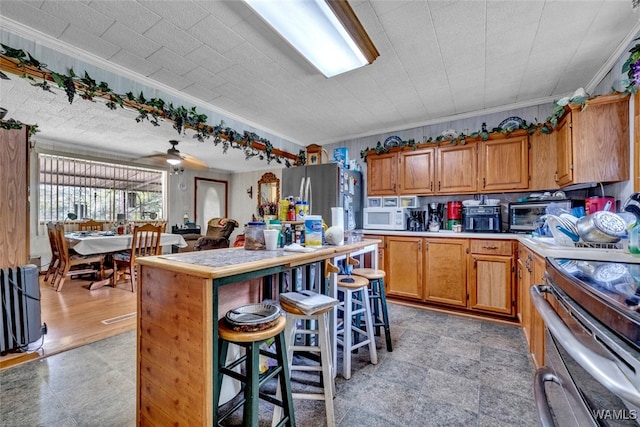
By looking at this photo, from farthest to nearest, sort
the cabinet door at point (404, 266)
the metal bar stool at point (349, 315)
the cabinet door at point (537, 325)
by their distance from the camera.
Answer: the cabinet door at point (404, 266) → the metal bar stool at point (349, 315) → the cabinet door at point (537, 325)

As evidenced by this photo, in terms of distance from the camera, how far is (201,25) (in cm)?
194

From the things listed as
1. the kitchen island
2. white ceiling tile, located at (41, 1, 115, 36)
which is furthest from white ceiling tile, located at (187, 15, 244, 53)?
the kitchen island

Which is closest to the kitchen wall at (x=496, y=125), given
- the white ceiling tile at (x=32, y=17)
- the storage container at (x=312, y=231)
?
the storage container at (x=312, y=231)

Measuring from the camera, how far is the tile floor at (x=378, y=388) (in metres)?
1.48

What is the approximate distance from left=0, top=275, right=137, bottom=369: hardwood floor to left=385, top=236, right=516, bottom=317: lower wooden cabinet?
3.12 m

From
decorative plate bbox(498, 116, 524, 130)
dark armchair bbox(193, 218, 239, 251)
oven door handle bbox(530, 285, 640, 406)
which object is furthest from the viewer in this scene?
dark armchair bbox(193, 218, 239, 251)

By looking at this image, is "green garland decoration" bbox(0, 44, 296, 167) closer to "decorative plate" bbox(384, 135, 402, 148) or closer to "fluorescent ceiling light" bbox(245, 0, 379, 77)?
"fluorescent ceiling light" bbox(245, 0, 379, 77)

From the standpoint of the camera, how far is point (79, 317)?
2809 mm

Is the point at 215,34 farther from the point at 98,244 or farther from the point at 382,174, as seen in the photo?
the point at 98,244

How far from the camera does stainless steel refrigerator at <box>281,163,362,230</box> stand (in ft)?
11.3

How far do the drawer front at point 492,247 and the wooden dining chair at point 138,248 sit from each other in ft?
14.2

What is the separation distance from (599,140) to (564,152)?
31cm

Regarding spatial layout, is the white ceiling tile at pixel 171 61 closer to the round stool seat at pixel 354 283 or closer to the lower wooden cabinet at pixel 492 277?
the round stool seat at pixel 354 283

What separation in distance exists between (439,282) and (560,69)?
8.14 ft
